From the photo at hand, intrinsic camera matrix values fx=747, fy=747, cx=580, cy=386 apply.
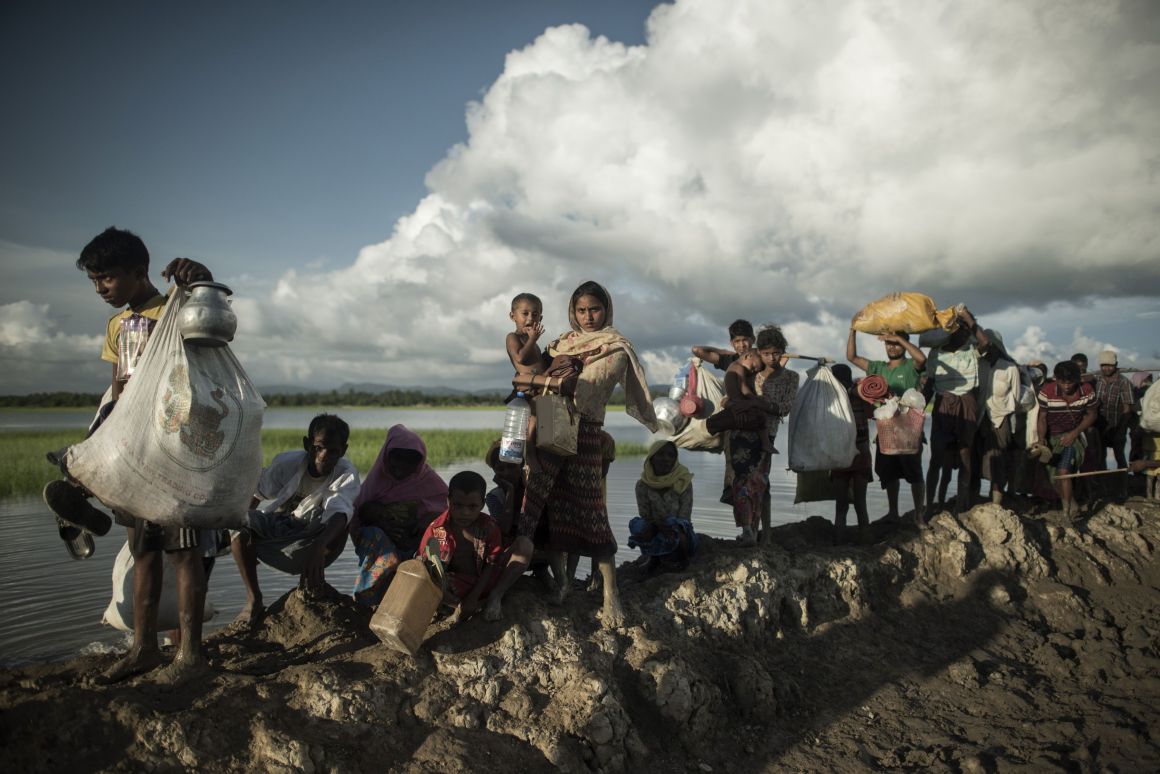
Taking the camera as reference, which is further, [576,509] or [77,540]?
[576,509]

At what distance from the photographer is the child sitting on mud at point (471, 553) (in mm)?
3262

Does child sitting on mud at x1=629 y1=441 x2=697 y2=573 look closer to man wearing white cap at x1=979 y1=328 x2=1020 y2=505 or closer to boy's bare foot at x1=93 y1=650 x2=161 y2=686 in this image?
boy's bare foot at x1=93 y1=650 x2=161 y2=686

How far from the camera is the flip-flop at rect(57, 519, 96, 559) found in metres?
2.94

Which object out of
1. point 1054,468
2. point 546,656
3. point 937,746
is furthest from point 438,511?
point 1054,468

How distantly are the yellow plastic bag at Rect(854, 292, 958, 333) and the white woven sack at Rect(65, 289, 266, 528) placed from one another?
444 centimetres

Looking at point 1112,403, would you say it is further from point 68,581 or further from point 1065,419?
point 68,581

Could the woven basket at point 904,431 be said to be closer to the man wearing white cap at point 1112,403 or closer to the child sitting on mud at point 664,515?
the child sitting on mud at point 664,515

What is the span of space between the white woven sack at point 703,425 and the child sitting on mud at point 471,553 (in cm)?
179

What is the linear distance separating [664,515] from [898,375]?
92.5 inches

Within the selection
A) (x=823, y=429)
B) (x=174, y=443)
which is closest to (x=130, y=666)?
(x=174, y=443)

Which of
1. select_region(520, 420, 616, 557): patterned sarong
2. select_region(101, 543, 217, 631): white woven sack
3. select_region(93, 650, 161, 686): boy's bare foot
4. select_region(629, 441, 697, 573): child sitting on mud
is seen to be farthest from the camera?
select_region(629, 441, 697, 573): child sitting on mud

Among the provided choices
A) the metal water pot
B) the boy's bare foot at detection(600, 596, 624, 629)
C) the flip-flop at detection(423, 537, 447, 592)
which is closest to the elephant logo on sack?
the metal water pot

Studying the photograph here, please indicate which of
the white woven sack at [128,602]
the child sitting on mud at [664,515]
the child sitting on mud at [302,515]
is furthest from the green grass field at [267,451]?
the child sitting on mud at [664,515]

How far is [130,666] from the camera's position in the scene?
8.93ft
